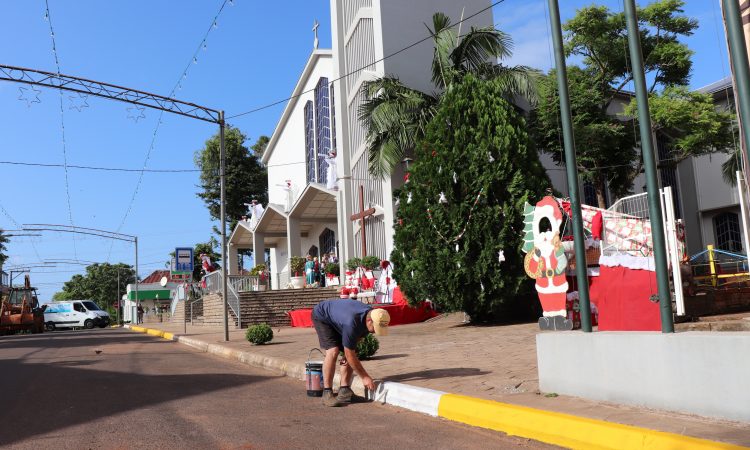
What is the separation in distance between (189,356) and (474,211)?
7259mm

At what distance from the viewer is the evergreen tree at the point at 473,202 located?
14.4 m

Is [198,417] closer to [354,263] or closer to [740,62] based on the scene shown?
[740,62]

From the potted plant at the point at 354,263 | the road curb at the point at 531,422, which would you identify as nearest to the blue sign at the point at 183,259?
the potted plant at the point at 354,263

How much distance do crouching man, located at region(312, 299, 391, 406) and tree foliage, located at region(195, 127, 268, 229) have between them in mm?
43030

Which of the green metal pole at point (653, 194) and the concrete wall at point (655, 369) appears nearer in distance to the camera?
the concrete wall at point (655, 369)

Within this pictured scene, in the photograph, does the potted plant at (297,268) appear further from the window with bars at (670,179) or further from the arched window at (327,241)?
the window with bars at (670,179)

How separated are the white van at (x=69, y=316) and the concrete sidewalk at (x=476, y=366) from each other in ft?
100

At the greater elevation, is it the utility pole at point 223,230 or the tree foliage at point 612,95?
the tree foliage at point 612,95

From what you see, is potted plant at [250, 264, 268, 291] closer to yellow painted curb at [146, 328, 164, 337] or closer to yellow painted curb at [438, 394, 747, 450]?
yellow painted curb at [146, 328, 164, 337]

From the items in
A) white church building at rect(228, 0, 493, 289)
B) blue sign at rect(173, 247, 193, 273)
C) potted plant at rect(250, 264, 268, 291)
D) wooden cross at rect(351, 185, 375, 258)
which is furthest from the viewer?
potted plant at rect(250, 264, 268, 291)

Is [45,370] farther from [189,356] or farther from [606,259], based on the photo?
[606,259]

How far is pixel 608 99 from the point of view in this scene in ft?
75.6

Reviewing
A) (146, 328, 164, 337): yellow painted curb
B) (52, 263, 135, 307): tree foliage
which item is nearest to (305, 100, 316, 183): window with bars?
(146, 328, 164, 337): yellow painted curb

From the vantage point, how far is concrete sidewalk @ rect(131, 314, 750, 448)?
4.85 metres
